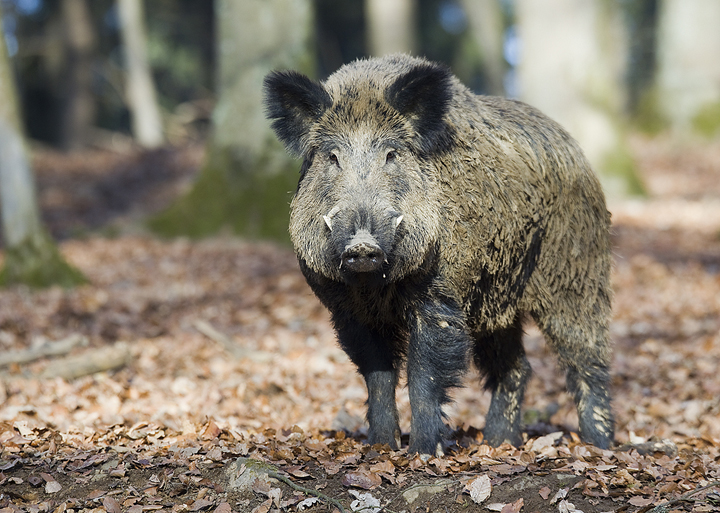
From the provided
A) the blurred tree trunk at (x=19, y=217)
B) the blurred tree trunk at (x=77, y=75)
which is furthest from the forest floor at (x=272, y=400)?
the blurred tree trunk at (x=77, y=75)

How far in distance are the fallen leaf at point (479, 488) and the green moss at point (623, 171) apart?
1191 centimetres

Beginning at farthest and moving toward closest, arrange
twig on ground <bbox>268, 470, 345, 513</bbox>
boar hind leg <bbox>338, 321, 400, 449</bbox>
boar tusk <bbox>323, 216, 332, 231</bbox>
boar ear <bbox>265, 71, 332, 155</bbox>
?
boar hind leg <bbox>338, 321, 400, 449</bbox> < boar ear <bbox>265, 71, 332, 155</bbox> < boar tusk <bbox>323, 216, 332, 231</bbox> < twig on ground <bbox>268, 470, 345, 513</bbox>

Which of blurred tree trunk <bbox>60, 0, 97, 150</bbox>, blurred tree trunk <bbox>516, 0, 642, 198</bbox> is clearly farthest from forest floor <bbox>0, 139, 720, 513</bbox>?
blurred tree trunk <bbox>60, 0, 97, 150</bbox>

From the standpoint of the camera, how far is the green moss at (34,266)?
29.1ft

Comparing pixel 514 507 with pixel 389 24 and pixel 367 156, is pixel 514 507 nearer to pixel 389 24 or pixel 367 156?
pixel 367 156

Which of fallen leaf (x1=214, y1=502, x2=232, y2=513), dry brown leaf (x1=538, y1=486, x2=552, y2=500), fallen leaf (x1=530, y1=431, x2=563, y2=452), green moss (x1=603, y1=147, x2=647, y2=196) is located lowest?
fallen leaf (x1=530, y1=431, x2=563, y2=452)

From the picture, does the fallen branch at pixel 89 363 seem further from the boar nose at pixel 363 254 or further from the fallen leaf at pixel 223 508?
the boar nose at pixel 363 254

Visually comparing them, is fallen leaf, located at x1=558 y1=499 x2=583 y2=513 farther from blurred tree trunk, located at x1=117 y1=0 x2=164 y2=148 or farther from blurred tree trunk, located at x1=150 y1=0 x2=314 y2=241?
blurred tree trunk, located at x1=117 y1=0 x2=164 y2=148

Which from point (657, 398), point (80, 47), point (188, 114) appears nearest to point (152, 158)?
point (80, 47)

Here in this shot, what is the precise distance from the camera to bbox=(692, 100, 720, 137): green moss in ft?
64.3

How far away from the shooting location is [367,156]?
4.06 metres

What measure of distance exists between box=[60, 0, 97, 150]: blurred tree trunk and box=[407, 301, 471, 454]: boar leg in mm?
22718

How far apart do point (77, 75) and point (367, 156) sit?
75.1ft

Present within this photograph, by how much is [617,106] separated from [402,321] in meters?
12.8
